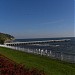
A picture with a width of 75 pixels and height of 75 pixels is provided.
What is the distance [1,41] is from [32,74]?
318ft

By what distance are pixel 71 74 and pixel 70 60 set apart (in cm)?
1210

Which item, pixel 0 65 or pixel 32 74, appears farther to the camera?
pixel 0 65

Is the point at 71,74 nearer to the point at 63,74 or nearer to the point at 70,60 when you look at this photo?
the point at 63,74

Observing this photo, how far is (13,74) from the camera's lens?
432 inches

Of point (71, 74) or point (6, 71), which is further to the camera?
point (71, 74)

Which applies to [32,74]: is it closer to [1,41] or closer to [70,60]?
[70,60]

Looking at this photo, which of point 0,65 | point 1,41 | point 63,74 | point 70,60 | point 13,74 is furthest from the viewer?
point 1,41

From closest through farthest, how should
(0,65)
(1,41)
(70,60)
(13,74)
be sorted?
(13,74) < (0,65) < (70,60) < (1,41)

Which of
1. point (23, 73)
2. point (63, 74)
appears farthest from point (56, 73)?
point (23, 73)

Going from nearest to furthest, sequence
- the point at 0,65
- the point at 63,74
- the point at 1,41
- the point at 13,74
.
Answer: the point at 13,74, the point at 0,65, the point at 63,74, the point at 1,41

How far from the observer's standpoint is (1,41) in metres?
107

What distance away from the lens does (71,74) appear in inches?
634

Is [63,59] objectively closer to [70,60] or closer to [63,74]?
[70,60]

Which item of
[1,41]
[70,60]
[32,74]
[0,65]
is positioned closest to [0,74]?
[32,74]
